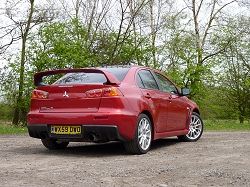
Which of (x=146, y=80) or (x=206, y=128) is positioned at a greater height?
(x=146, y=80)

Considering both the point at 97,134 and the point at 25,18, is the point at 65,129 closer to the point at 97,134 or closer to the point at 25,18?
the point at 97,134

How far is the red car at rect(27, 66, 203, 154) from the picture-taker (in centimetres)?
615

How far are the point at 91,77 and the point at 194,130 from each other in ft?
11.0

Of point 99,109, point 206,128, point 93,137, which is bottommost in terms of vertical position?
point 206,128

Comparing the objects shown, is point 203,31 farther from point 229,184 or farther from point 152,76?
point 229,184

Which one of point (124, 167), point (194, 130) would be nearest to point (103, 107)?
point (124, 167)

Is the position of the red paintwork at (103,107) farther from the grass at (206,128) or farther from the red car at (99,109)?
the grass at (206,128)

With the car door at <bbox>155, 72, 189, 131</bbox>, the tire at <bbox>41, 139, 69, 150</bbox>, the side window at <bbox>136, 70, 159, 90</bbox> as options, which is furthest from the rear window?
the car door at <bbox>155, 72, 189, 131</bbox>

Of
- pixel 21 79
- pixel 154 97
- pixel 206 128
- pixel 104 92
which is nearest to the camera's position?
pixel 104 92

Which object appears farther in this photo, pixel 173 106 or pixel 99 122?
pixel 173 106

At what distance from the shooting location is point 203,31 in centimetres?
2812

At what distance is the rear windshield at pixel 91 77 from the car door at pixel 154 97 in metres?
0.36

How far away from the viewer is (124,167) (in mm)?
5102

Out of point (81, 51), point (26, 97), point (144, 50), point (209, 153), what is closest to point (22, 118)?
point (26, 97)
